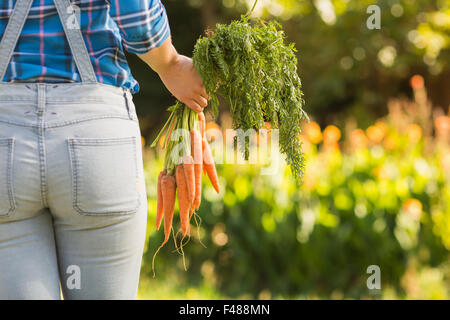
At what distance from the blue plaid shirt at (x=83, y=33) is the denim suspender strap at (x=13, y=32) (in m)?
0.01

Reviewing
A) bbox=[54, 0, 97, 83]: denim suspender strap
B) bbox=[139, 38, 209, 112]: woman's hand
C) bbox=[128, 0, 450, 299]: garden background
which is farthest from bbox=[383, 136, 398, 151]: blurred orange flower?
bbox=[54, 0, 97, 83]: denim suspender strap

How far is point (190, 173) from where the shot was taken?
161cm

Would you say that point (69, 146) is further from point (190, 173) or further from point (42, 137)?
point (190, 173)

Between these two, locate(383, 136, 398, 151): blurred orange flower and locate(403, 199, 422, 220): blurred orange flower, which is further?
locate(383, 136, 398, 151): blurred orange flower

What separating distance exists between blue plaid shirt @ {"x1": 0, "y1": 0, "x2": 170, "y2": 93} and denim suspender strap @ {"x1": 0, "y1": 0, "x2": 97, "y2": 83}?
0.01m

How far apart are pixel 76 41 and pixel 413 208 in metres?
2.58

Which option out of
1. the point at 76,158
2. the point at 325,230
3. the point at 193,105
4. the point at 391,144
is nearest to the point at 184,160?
the point at 193,105

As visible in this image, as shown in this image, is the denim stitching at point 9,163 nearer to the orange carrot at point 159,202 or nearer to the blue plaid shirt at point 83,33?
the blue plaid shirt at point 83,33

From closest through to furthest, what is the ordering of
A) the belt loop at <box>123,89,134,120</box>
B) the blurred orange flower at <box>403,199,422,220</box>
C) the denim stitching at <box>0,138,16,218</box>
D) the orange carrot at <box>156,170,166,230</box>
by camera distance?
1. the denim stitching at <box>0,138,16,218</box>
2. the belt loop at <box>123,89,134,120</box>
3. the orange carrot at <box>156,170,166,230</box>
4. the blurred orange flower at <box>403,199,422,220</box>

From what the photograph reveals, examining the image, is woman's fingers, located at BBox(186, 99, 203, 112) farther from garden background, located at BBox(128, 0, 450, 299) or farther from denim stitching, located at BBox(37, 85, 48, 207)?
garden background, located at BBox(128, 0, 450, 299)

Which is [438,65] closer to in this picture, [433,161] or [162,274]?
[433,161]

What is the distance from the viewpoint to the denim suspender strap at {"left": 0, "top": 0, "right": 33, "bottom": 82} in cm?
115

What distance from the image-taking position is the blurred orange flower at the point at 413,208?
3.20 metres
